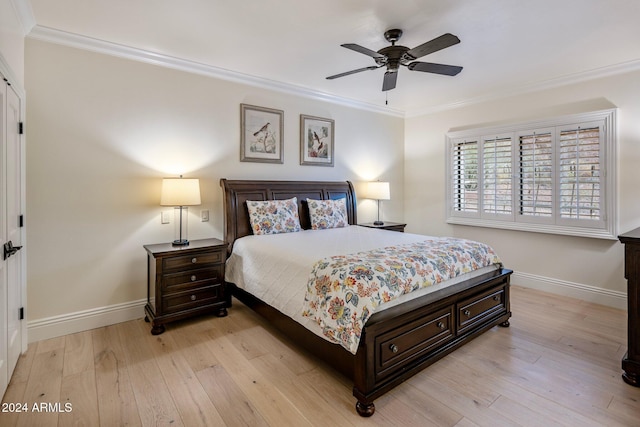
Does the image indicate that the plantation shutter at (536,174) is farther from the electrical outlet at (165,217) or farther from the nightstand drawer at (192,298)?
the electrical outlet at (165,217)

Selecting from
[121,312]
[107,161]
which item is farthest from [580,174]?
[121,312]

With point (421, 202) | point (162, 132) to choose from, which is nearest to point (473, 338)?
point (421, 202)

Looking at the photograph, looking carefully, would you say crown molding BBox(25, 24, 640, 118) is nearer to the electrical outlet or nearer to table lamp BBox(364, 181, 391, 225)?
table lamp BBox(364, 181, 391, 225)

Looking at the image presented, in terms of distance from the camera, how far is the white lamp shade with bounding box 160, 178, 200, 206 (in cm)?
313

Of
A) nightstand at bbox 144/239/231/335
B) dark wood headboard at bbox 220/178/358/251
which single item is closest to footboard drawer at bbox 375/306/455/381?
nightstand at bbox 144/239/231/335

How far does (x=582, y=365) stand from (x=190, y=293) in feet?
10.9

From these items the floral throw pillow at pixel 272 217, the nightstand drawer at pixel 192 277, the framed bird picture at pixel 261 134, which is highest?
the framed bird picture at pixel 261 134

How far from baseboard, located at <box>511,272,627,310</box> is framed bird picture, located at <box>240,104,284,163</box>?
364 centimetres

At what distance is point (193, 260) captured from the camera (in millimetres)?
3143

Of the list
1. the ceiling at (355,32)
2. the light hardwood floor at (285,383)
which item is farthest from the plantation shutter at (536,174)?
the light hardwood floor at (285,383)

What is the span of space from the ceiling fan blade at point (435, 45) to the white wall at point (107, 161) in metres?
2.11

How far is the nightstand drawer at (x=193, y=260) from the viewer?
3.01 metres

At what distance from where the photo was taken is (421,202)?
5.59 metres

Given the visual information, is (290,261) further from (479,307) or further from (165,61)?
(165,61)
